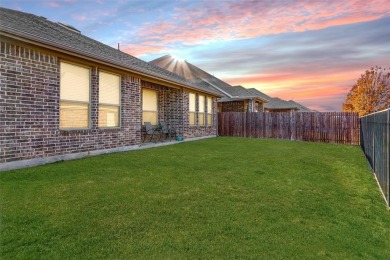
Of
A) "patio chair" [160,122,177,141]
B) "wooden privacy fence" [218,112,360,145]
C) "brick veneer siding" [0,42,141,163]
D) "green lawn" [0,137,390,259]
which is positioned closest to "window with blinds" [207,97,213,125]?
"wooden privacy fence" [218,112,360,145]

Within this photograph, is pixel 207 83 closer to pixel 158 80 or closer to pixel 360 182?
pixel 158 80

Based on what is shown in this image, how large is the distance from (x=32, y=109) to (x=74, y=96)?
1.55 m

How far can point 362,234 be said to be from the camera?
11.5ft

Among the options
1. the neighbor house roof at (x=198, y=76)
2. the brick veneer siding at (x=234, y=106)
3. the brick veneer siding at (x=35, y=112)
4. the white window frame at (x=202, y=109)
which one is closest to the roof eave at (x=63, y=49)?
the brick veneer siding at (x=35, y=112)

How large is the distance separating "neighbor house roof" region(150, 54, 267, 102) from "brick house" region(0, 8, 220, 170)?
15.8 m

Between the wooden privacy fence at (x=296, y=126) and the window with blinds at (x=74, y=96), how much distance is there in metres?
13.8

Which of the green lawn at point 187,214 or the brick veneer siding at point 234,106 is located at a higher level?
the brick veneer siding at point 234,106

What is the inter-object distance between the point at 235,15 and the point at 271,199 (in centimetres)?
948

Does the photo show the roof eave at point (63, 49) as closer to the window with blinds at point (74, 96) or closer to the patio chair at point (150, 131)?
the window with blinds at point (74, 96)

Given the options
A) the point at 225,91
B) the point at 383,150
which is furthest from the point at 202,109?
the point at 383,150

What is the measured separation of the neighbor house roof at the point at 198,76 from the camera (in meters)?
27.5

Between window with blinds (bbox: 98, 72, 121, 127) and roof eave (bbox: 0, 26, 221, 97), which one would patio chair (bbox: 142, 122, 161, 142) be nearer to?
roof eave (bbox: 0, 26, 221, 97)

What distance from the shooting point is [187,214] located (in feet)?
13.0

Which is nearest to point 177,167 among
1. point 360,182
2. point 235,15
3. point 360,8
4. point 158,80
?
point 360,182
